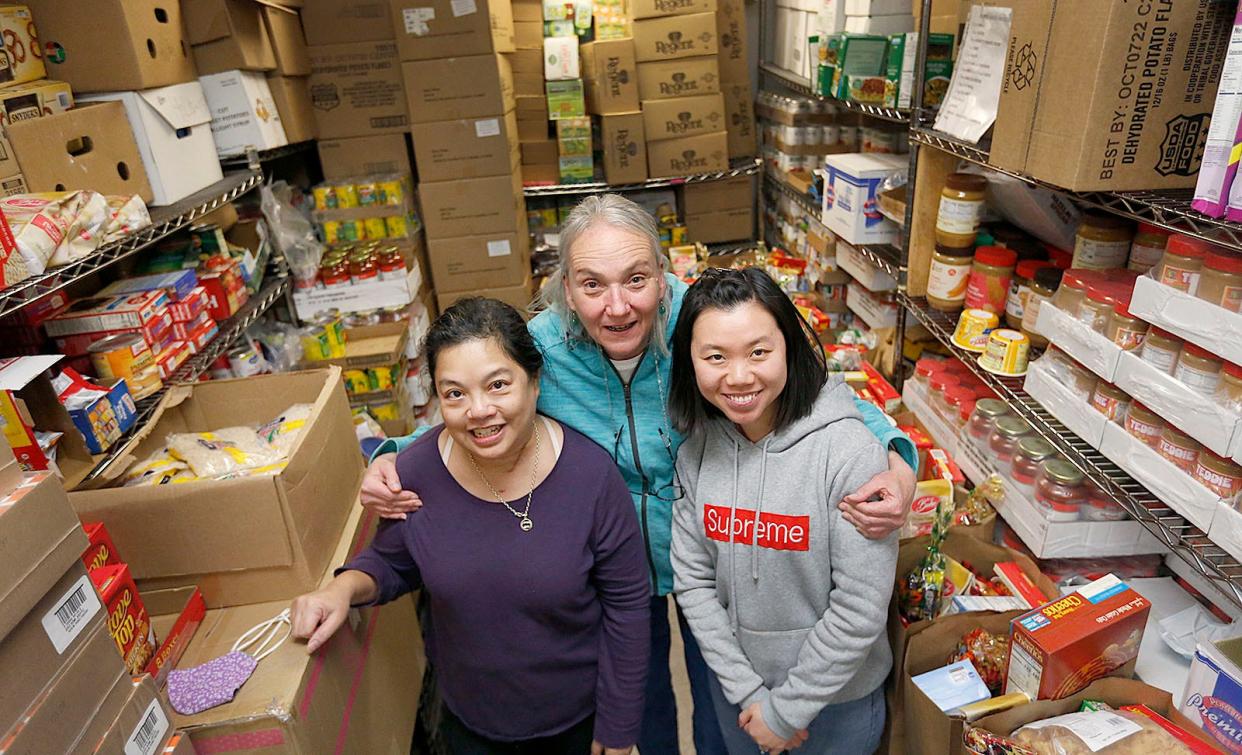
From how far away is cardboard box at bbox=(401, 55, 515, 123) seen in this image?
310 cm

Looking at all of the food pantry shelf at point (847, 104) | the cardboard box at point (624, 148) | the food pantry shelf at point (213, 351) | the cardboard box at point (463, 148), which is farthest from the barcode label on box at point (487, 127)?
the food pantry shelf at point (847, 104)

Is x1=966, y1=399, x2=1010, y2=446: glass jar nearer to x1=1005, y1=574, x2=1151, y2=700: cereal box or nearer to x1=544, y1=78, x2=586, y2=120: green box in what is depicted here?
x1=1005, y1=574, x2=1151, y2=700: cereal box

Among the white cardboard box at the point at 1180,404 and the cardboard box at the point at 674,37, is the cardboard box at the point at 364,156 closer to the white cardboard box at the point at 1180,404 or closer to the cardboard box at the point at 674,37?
the cardboard box at the point at 674,37

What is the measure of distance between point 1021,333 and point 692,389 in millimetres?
928

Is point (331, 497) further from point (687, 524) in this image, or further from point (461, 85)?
point (461, 85)

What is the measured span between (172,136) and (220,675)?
4.93 ft

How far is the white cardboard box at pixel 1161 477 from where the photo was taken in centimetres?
117

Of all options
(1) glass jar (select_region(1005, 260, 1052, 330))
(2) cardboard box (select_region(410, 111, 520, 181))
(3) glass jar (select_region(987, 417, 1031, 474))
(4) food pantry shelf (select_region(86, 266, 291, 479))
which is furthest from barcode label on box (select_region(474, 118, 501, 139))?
(3) glass jar (select_region(987, 417, 1031, 474))

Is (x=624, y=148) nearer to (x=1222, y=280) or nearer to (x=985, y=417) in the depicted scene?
(x=985, y=417)

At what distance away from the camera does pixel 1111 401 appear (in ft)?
4.59

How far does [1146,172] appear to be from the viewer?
1.28 metres

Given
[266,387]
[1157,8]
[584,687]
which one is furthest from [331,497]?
[1157,8]

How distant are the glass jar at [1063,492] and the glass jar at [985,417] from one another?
8.6 inches

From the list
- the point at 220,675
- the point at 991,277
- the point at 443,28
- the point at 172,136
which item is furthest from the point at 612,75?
the point at 220,675
